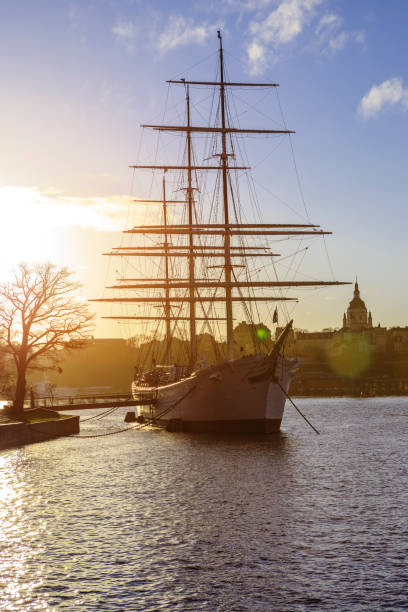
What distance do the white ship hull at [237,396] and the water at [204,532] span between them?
9.40 metres

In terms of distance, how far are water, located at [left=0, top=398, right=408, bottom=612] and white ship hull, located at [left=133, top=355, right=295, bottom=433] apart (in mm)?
9405

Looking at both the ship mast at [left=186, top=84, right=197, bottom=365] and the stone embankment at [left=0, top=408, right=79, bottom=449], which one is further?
the ship mast at [left=186, top=84, right=197, bottom=365]

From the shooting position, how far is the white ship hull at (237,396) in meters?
52.7

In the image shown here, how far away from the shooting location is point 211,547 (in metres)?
21.8

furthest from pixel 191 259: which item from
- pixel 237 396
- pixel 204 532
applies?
pixel 204 532

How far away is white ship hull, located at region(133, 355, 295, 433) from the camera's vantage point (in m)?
52.7

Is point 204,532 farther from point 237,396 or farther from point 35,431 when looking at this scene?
point 237,396

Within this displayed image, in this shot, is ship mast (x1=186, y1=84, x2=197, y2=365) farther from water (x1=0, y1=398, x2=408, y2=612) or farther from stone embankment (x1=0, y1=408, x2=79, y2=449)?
water (x1=0, y1=398, x2=408, y2=612)

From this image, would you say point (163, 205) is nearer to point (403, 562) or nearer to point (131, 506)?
point (131, 506)

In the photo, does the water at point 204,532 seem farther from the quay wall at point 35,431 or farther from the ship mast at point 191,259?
the ship mast at point 191,259

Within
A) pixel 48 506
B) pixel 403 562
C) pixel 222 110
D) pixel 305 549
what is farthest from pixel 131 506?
pixel 222 110

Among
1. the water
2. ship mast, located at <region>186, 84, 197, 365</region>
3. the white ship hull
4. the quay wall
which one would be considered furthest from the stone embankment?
ship mast, located at <region>186, 84, 197, 365</region>

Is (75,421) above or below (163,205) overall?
below

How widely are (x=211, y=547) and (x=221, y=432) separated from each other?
3287cm
